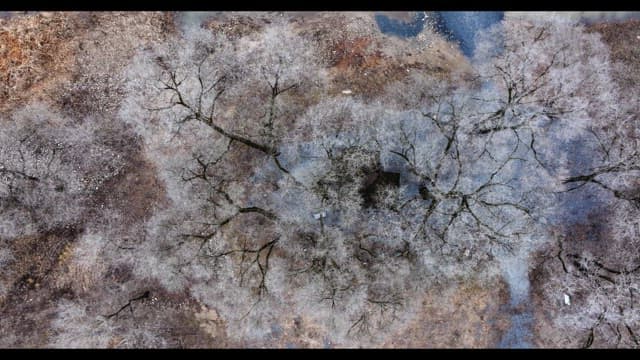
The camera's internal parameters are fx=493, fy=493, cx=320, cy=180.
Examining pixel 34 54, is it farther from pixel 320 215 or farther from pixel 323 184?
pixel 320 215

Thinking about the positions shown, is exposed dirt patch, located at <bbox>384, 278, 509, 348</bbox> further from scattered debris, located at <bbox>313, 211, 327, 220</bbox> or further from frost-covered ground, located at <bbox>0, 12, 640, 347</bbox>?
scattered debris, located at <bbox>313, 211, 327, 220</bbox>

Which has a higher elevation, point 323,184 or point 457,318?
point 323,184

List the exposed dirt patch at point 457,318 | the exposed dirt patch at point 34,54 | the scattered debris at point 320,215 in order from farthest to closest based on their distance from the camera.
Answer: the exposed dirt patch at point 34,54 → the scattered debris at point 320,215 → the exposed dirt patch at point 457,318

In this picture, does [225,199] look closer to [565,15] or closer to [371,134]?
[371,134]

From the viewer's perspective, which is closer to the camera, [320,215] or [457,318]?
[457,318]

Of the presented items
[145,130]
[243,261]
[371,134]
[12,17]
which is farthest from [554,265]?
[12,17]

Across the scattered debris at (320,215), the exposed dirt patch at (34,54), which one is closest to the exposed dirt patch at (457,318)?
the scattered debris at (320,215)

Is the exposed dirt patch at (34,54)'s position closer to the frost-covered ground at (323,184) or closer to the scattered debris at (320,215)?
the frost-covered ground at (323,184)

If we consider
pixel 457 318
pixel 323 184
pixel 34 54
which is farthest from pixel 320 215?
pixel 34 54

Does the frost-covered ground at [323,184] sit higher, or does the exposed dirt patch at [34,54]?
the exposed dirt patch at [34,54]

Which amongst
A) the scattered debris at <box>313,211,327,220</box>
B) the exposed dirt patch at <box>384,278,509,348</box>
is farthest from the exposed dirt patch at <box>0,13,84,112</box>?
the exposed dirt patch at <box>384,278,509,348</box>

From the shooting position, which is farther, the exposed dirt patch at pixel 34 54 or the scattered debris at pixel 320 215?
the exposed dirt patch at pixel 34 54
